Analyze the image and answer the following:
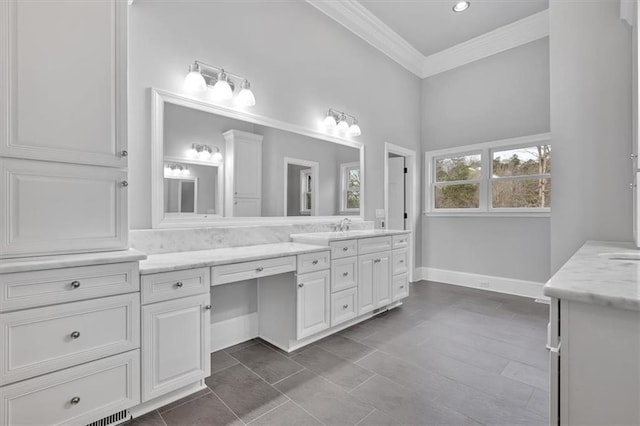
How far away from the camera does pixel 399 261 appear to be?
357cm

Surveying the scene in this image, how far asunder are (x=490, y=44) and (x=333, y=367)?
4730 mm

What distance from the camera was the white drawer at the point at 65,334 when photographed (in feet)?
4.31

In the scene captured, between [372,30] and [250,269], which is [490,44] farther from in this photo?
[250,269]

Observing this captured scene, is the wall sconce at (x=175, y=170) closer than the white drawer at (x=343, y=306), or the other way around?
the wall sconce at (x=175, y=170)

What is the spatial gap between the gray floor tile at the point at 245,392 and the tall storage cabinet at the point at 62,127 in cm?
111

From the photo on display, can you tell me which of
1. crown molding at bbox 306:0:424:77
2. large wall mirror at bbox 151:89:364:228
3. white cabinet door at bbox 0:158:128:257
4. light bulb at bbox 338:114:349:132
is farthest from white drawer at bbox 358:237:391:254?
crown molding at bbox 306:0:424:77

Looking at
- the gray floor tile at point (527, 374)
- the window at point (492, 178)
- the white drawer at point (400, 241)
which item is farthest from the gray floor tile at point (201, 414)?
the window at point (492, 178)

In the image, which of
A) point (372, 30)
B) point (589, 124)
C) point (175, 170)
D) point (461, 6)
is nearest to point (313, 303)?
point (175, 170)

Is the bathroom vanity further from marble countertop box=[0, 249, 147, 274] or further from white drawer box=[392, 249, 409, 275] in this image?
white drawer box=[392, 249, 409, 275]

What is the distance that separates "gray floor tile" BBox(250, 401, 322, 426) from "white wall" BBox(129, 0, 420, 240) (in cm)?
152

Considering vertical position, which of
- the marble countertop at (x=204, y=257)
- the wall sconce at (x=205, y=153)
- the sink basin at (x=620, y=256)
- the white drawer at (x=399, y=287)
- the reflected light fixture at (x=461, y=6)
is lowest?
→ the white drawer at (x=399, y=287)

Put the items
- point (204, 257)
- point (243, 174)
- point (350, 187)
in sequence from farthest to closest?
point (350, 187) → point (243, 174) → point (204, 257)

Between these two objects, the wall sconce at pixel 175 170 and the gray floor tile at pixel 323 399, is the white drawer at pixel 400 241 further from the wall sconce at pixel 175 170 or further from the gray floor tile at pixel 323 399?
the wall sconce at pixel 175 170

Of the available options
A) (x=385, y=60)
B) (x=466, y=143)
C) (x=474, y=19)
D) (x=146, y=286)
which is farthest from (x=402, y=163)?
(x=146, y=286)
